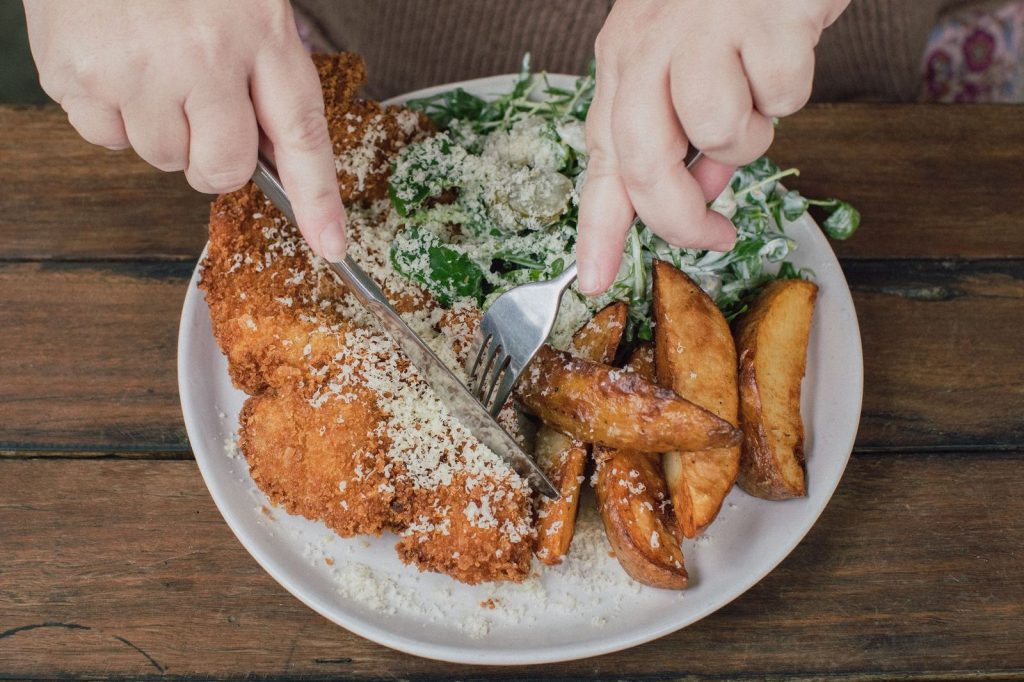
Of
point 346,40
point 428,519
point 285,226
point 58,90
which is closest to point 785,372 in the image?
point 428,519

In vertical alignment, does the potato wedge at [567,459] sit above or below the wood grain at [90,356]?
above

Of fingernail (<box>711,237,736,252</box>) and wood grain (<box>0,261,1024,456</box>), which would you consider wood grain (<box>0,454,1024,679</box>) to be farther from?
fingernail (<box>711,237,736,252</box>)

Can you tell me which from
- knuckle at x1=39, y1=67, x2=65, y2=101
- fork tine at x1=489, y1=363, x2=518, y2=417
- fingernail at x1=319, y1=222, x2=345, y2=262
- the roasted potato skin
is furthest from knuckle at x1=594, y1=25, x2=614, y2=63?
knuckle at x1=39, y1=67, x2=65, y2=101

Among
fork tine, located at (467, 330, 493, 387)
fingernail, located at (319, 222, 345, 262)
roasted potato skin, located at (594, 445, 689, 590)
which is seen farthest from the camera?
fork tine, located at (467, 330, 493, 387)

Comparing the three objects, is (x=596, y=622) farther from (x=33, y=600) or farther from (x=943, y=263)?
(x=943, y=263)

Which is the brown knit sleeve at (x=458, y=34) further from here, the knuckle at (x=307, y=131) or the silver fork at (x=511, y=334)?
the knuckle at (x=307, y=131)

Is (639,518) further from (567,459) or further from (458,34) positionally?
(458,34)

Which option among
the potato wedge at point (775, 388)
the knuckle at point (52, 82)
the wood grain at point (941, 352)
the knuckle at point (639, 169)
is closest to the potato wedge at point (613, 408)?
the potato wedge at point (775, 388)
